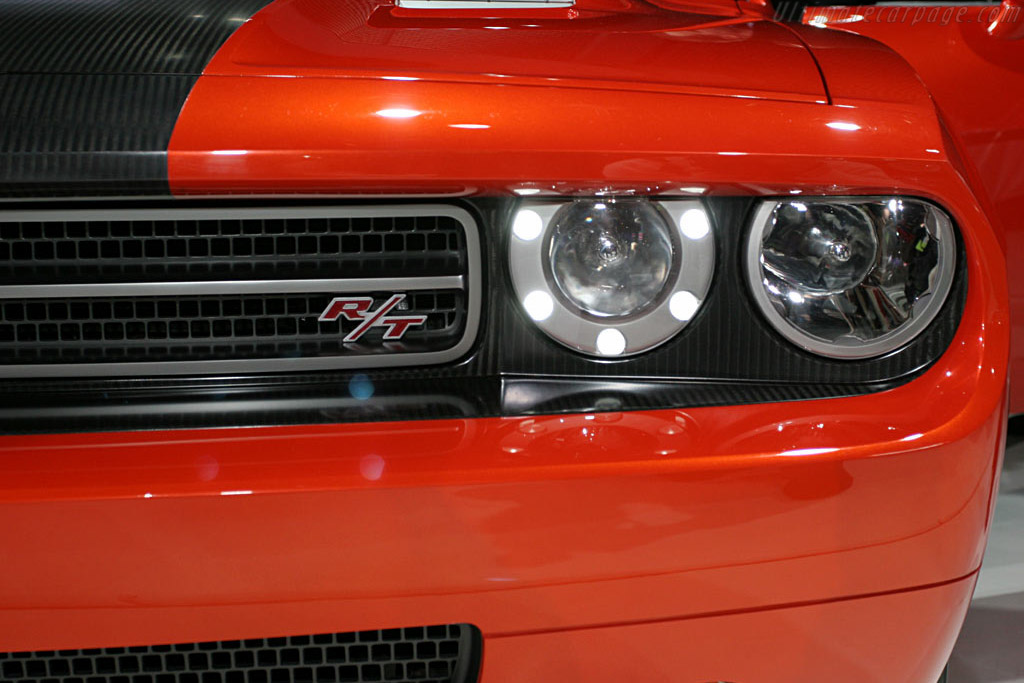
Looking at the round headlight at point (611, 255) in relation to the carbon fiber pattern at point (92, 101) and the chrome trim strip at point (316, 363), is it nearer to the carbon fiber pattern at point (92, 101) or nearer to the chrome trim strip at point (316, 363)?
the chrome trim strip at point (316, 363)

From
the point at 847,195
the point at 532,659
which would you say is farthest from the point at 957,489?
the point at 532,659

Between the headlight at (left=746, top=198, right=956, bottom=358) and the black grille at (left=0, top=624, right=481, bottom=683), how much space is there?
0.45m

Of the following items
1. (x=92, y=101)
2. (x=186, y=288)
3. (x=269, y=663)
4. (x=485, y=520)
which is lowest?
(x=269, y=663)

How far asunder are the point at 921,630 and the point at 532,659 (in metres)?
0.37

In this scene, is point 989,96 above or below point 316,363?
above

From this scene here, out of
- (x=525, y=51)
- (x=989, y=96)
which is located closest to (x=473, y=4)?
(x=525, y=51)

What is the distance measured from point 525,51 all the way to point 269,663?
65cm

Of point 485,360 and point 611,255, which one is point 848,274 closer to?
point 611,255

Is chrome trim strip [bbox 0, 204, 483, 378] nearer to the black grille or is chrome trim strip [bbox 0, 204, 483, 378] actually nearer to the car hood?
the car hood

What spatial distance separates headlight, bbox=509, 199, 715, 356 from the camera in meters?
0.97

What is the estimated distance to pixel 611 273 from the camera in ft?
3.26

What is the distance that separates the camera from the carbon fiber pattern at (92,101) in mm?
854

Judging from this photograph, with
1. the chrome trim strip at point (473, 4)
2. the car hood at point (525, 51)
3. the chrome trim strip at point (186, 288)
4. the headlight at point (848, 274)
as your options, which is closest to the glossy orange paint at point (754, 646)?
the headlight at point (848, 274)

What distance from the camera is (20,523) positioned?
33.0 inches
